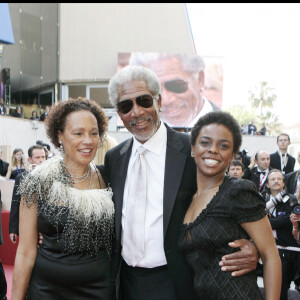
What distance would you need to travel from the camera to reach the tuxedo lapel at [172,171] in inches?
85.4

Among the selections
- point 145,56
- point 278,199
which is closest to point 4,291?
point 278,199

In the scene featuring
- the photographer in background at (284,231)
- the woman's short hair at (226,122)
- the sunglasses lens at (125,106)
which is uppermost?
the sunglasses lens at (125,106)

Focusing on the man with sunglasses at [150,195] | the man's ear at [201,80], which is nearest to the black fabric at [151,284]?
the man with sunglasses at [150,195]

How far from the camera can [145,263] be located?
7.29ft

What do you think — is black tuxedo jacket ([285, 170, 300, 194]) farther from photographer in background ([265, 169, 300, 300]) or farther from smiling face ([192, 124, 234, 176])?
smiling face ([192, 124, 234, 176])

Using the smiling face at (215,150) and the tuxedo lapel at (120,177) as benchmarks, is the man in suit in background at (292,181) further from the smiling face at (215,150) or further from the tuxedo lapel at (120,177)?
the smiling face at (215,150)

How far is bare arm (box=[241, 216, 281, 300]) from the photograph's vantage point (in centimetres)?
187

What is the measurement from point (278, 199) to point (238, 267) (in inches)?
114

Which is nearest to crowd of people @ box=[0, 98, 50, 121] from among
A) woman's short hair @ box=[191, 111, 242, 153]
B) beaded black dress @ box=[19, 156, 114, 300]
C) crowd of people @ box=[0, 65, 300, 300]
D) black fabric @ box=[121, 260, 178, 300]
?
crowd of people @ box=[0, 65, 300, 300]

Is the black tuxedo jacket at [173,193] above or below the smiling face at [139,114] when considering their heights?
below

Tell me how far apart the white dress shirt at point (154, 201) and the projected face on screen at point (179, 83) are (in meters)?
16.7

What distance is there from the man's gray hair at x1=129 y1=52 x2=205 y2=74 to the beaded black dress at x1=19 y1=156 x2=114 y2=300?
17.1 metres

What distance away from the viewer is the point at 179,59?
1909 centimetres

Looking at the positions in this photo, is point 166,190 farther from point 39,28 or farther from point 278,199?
point 39,28
